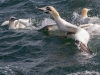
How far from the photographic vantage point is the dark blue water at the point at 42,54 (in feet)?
37.1

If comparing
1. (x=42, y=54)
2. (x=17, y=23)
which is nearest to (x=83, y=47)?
(x=42, y=54)

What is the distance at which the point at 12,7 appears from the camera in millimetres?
18641

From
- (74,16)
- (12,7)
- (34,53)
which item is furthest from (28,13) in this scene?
(34,53)

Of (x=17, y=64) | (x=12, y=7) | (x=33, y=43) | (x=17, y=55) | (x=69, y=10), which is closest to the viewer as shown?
(x=17, y=64)

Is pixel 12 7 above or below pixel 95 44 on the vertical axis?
above

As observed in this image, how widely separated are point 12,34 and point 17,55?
258cm

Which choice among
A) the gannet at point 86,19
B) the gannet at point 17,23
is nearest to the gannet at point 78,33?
the gannet at point 86,19

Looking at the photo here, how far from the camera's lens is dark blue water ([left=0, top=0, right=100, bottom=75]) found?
1130 centimetres

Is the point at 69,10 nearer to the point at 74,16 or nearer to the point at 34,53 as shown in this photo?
the point at 74,16

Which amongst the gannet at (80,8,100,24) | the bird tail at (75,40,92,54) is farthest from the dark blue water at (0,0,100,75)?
the gannet at (80,8,100,24)

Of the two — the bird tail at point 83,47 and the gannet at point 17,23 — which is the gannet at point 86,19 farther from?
the bird tail at point 83,47

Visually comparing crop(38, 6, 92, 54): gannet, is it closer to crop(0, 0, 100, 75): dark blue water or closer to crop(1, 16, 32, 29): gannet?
crop(0, 0, 100, 75): dark blue water

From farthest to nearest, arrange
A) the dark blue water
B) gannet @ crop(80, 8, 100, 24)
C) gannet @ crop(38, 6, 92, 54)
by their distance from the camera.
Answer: gannet @ crop(80, 8, 100, 24) < gannet @ crop(38, 6, 92, 54) < the dark blue water

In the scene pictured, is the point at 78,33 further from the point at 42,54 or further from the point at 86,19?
the point at 86,19
